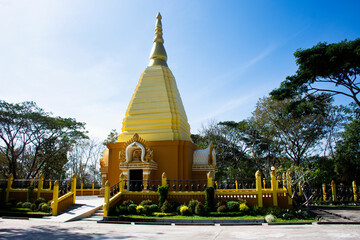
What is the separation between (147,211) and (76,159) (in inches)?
1088

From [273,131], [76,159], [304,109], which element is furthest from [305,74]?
[76,159]

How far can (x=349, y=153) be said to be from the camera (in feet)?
83.9

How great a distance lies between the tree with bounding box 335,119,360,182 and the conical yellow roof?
1509cm

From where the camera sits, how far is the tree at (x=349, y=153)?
83.5 ft

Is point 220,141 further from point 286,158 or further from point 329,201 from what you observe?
point 329,201

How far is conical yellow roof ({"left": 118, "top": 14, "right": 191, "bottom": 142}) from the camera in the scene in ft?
61.9

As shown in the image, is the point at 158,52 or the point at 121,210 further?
the point at 158,52

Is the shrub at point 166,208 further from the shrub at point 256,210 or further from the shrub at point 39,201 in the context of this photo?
the shrub at point 39,201

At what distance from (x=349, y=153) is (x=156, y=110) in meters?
18.2

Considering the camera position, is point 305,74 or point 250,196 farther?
point 305,74

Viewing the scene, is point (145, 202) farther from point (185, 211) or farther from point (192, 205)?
point (192, 205)

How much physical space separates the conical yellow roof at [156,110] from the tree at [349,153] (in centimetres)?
1509

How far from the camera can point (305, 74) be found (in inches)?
721

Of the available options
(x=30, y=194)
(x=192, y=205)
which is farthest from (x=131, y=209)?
(x=30, y=194)
